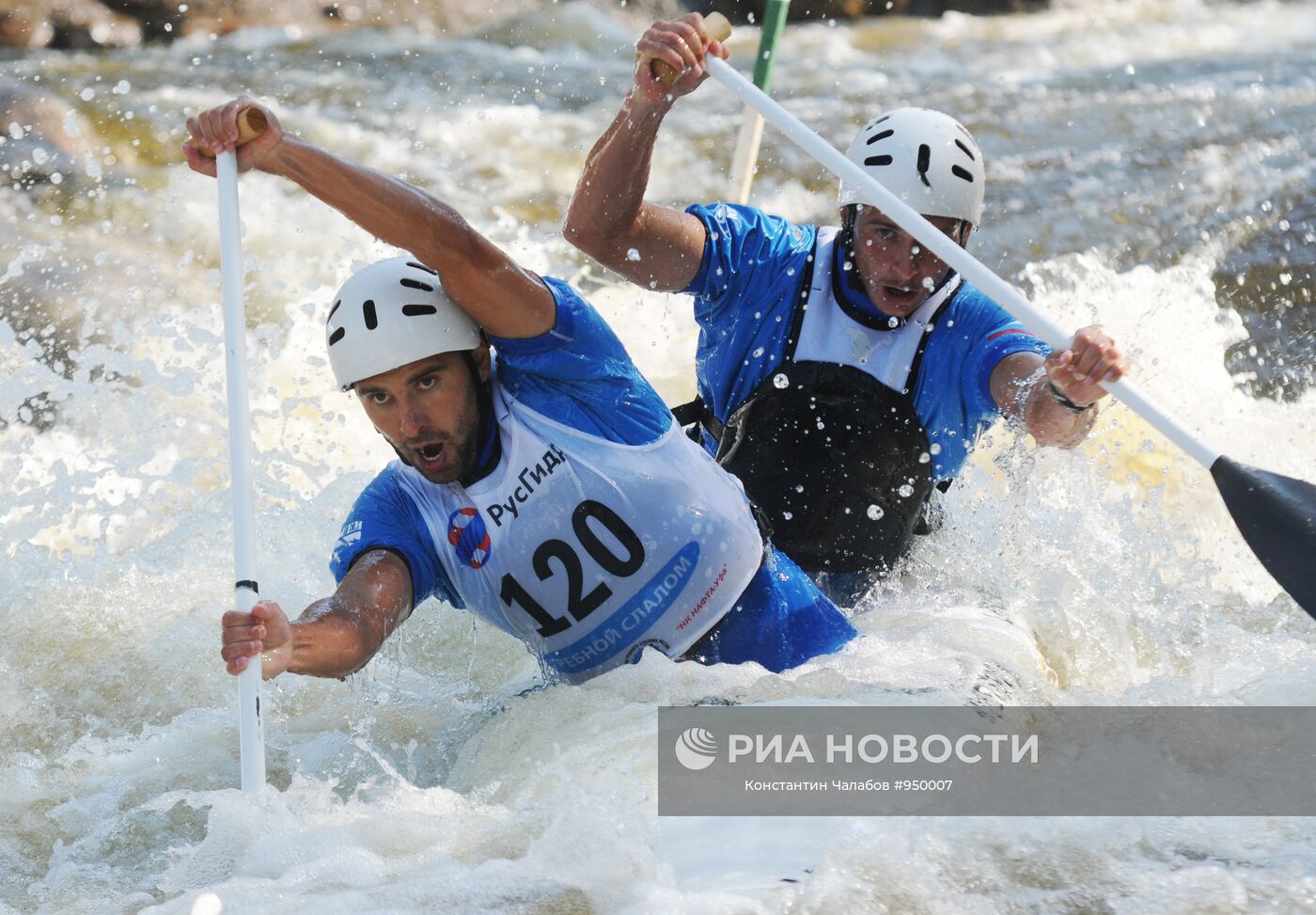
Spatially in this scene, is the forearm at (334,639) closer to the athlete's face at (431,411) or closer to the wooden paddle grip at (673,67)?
the athlete's face at (431,411)

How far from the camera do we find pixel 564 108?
10.9 m

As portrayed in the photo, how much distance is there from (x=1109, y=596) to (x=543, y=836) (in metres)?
2.36

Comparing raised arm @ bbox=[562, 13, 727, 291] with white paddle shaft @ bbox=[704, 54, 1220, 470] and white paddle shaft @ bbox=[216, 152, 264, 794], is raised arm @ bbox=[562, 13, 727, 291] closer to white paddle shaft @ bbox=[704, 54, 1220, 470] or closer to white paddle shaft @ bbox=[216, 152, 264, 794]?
white paddle shaft @ bbox=[704, 54, 1220, 470]

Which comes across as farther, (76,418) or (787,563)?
(76,418)

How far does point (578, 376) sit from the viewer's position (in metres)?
3.50

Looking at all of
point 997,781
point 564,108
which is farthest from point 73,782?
point 564,108

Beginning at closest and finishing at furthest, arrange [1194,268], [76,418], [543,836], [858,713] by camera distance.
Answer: [543,836]
[858,713]
[76,418]
[1194,268]

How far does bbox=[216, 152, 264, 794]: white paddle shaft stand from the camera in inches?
122

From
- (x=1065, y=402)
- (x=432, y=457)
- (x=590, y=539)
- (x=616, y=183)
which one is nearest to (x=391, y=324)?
(x=432, y=457)

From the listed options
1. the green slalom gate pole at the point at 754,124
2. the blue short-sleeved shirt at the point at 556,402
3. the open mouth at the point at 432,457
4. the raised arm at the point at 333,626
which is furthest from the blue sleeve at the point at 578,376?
the green slalom gate pole at the point at 754,124

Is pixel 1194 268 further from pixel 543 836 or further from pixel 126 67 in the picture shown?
pixel 126 67

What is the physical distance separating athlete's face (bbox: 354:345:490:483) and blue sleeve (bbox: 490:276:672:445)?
0.11m

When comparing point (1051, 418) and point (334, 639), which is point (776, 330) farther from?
point (334, 639)

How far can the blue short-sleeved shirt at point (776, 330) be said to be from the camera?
→ 165 inches
